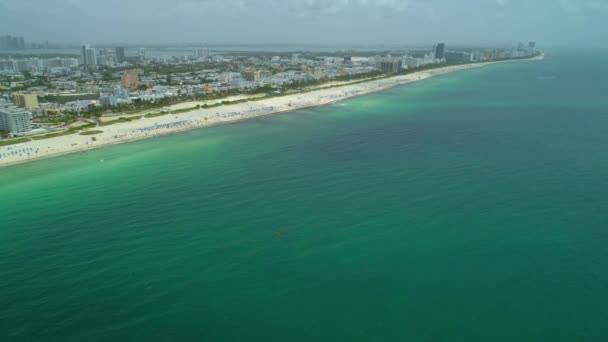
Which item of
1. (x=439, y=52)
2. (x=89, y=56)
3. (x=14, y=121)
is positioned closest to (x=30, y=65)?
(x=89, y=56)

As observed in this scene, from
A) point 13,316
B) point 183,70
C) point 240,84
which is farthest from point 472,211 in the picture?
point 183,70

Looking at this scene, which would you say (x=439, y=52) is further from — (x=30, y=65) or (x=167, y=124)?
(x=30, y=65)

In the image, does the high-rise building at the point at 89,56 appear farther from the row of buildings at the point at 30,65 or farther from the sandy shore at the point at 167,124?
the sandy shore at the point at 167,124

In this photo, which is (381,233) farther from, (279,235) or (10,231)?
(10,231)

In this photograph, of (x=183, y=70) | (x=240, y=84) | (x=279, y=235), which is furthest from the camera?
(x=183, y=70)

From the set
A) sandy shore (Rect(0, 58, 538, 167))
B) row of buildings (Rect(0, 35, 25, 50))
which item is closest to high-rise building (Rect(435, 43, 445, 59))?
sandy shore (Rect(0, 58, 538, 167))

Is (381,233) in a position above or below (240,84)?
below

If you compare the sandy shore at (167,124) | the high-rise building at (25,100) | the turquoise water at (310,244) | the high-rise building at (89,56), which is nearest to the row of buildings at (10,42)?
the high-rise building at (89,56)

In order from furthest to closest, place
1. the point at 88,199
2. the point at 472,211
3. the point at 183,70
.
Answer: the point at 183,70
the point at 88,199
the point at 472,211
